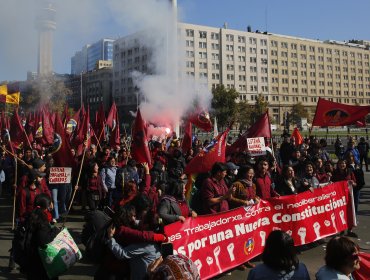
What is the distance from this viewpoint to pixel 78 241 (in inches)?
316

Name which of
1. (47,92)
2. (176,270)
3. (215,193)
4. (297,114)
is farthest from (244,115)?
(176,270)

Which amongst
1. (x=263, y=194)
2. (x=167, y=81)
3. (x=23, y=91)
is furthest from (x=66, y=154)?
(x=23, y=91)

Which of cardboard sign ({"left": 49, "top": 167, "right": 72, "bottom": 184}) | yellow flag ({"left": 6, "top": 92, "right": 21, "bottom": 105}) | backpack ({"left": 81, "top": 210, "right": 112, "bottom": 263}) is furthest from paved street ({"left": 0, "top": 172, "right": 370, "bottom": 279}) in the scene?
yellow flag ({"left": 6, "top": 92, "right": 21, "bottom": 105})

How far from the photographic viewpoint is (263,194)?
707 centimetres

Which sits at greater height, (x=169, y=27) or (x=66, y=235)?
(x=169, y=27)

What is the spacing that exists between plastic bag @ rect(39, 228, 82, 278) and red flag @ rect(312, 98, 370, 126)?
9884mm

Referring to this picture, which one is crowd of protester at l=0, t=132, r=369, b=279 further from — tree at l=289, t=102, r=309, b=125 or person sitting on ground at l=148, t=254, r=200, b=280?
tree at l=289, t=102, r=309, b=125

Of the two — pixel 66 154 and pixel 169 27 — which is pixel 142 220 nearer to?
pixel 66 154

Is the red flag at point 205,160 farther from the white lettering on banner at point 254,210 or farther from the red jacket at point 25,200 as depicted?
the red jacket at point 25,200

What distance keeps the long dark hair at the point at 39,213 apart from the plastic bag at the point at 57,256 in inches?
9.1

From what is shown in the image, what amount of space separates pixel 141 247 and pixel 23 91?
8276 cm

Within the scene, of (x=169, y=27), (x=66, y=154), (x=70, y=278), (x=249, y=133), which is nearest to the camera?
(x=70, y=278)

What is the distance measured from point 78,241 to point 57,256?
12.1 feet

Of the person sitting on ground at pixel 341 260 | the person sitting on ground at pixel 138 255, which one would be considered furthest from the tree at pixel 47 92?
the person sitting on ground at pixel 341 260
